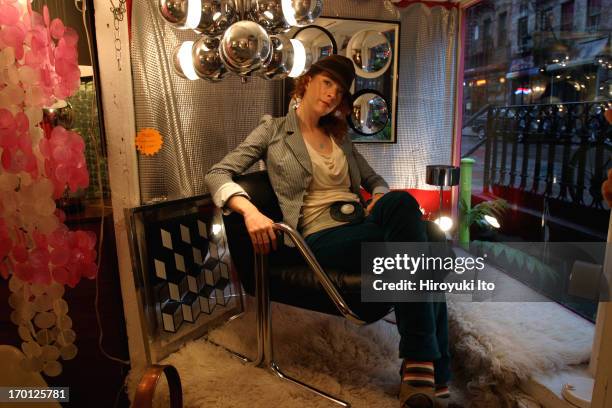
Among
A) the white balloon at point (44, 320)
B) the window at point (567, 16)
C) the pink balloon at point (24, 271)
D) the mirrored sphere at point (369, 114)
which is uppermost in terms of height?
the window at point (567, 16)

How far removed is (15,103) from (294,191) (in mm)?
1346

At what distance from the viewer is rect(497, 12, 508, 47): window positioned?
269cm

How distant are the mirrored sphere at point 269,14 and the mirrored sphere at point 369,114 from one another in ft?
3.29

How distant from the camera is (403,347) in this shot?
65.9 inches

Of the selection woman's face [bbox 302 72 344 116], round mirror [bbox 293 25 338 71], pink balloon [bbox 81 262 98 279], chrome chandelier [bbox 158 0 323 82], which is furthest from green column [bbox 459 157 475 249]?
pink balloon [bbox 81 262 98 279]

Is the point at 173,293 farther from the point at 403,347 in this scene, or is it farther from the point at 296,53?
the point at 296,53

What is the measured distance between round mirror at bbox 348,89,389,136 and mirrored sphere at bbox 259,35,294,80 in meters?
0.84

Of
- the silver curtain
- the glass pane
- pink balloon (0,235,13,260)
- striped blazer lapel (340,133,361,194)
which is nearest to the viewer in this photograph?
pink balloon (0,235,13,260)

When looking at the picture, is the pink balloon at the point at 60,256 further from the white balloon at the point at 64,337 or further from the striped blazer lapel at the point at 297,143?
the striped blazer lapel at the point at 297,143

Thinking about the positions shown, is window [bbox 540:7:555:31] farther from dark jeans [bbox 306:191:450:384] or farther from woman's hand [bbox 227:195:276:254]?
woman's hand [bbox 227:195:276:254]

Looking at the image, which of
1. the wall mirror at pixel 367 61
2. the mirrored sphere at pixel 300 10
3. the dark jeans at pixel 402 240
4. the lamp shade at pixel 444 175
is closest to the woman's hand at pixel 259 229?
the dark jeans at pixel 402 240

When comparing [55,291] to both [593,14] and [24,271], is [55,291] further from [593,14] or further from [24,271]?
[593,14]

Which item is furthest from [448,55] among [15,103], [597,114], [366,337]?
[15,103]

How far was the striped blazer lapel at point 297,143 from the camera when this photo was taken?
6.81 ft
